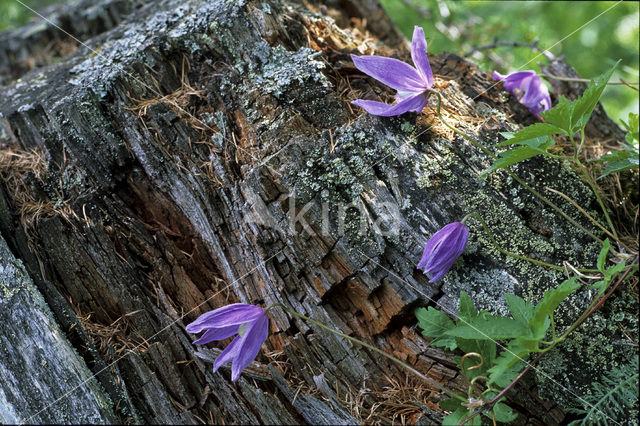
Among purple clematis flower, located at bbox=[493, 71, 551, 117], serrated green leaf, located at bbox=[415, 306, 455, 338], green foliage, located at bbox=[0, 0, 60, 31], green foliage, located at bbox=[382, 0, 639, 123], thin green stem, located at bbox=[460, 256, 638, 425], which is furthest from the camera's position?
green foliage, located at bbox=[0, 0, 60, 31]

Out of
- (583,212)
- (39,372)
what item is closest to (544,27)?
(583,212)

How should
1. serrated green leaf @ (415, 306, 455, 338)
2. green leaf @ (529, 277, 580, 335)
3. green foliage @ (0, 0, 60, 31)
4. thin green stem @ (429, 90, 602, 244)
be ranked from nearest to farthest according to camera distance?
green leaf @ (529, 277, 580, 335) < serrated green leaf @ (415, 306, 455, 338) < thin green stem @ (429, 90, 602, 244) < green foliage @ (0, 0, 60, 31)

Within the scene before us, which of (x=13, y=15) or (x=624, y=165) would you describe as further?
(x=13, y=15)

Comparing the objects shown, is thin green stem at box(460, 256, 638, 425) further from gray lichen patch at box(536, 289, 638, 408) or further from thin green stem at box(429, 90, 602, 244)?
thin green stem at box(429, 90, 602, 244)

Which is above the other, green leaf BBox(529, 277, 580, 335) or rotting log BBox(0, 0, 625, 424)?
rotting log BBox(0, 0, 625, 424)

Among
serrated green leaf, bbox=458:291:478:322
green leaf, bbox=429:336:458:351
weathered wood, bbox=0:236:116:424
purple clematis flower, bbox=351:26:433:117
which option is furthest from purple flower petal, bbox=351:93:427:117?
weathered wood, bbox=0:236:116:424

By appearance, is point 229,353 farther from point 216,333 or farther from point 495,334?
Answer: point 495,334

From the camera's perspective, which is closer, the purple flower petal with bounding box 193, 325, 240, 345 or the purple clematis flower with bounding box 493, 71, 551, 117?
the purple flower petal with bounding box 193, 325, 240, 345

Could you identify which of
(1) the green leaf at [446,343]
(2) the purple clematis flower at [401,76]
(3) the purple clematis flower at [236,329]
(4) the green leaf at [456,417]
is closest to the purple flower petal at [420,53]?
(2) the purple clematis flower at [401,76]
